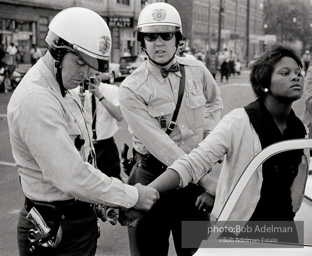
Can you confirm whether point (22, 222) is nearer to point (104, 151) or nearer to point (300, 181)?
point (300, 181)

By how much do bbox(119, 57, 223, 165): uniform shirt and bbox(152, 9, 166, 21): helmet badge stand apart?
0.91 feet

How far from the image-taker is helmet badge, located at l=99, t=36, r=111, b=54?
8.18ft

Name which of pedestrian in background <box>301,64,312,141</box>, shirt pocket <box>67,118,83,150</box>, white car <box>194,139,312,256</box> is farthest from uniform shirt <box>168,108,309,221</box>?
pedestrian in background <box>301,64,312,141</box>

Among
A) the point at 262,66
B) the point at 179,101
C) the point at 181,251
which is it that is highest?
the point at 262,66

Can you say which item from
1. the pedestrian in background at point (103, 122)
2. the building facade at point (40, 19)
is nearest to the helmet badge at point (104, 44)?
the pedestrian in background at point (103, 122)

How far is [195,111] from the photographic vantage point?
340 cm

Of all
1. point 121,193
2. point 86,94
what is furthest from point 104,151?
point 121,193

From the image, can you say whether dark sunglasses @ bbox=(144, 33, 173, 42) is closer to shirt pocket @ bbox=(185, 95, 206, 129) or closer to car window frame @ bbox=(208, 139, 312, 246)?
shirt pocket @ bbox=(185, 95, 206, 129)

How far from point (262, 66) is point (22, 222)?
132cm

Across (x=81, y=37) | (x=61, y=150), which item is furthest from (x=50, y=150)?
(x=81, y=37)

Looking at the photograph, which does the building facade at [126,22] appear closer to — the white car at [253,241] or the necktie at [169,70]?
the necktie at [169,70]

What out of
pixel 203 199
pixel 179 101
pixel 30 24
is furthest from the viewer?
pixel 30 24

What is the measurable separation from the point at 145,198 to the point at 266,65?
2.69 ft

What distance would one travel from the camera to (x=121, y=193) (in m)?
2.48
